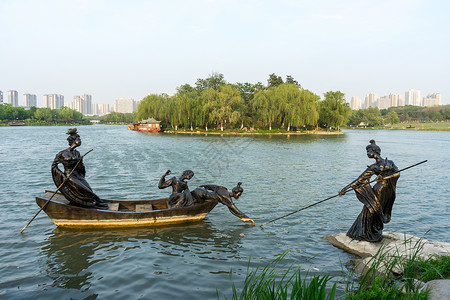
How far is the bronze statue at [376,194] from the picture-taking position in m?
6.99

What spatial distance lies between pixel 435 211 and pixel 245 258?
8.56 metres

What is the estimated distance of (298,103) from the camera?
58.6 m

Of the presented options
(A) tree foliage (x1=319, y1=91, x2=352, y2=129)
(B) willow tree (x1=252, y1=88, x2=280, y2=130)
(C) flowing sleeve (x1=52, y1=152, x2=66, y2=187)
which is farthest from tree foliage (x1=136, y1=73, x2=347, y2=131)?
(C) flowing sleeve (x1=52, y1=152, x2=66, y2=187)

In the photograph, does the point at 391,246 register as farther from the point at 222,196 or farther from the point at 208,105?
the point at 208,105

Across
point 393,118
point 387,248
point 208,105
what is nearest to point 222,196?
point 387,248

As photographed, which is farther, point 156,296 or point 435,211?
point 435,211

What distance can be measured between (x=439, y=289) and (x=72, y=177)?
8.18 m

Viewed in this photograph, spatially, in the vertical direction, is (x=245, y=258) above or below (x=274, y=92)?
below

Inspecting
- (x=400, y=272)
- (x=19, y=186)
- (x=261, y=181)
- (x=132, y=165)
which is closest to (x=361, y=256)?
(x=400, y=272)

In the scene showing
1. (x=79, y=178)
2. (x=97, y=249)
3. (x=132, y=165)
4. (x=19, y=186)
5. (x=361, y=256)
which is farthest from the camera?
(x=132, y=165)

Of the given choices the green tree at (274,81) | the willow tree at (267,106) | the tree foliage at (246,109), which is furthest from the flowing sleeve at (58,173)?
the green tree at (274,81)

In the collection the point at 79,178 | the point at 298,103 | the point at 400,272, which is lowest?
the point at 400,272

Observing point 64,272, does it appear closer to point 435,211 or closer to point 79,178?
point 79,178

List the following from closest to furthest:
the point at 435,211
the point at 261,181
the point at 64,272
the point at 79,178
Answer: the point at 64,272 < the point at 79,178 < the point at 435,211 < the point at 261,181
